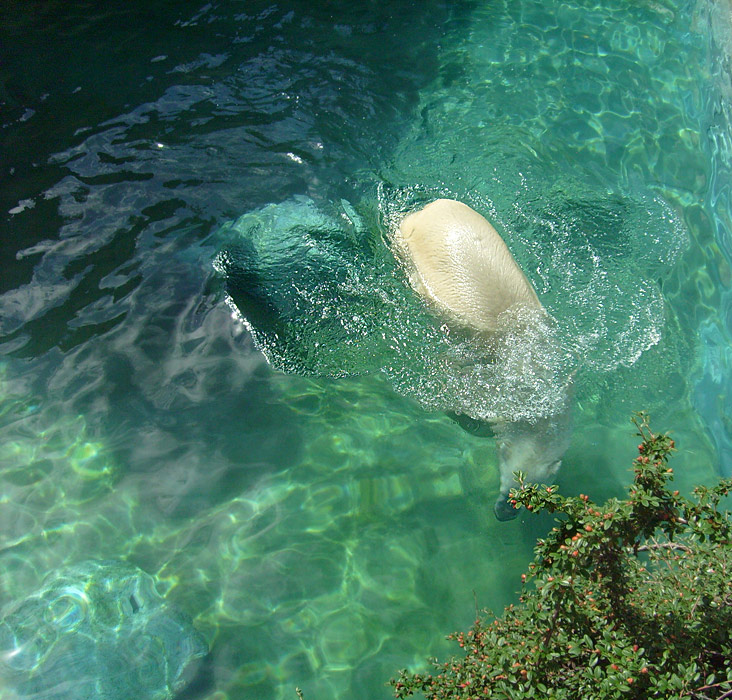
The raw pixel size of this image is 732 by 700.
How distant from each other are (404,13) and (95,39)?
12.4 feet

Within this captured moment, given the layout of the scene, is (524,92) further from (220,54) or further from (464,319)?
(464,319)

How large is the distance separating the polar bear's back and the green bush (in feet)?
6.99

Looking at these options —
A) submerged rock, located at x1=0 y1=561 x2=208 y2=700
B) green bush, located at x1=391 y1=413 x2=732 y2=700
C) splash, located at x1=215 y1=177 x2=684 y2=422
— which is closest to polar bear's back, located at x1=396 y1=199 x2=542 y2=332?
splash, located at x1=215 y1=177 x2=684 y2=422

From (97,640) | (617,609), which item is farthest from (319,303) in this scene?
(617,609)

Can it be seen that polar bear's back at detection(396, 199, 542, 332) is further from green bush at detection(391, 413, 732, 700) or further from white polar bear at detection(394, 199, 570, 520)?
green bush at detection(391, 413, 732, 700)

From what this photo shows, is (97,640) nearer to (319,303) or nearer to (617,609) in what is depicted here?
(319,303)

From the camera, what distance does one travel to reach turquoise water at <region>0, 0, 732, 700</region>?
450cm

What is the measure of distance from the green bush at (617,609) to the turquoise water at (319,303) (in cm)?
156

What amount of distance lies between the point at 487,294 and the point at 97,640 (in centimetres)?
354

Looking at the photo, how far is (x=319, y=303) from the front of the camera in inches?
219

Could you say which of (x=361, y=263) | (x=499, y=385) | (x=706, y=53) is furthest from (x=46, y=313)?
(x=706, y=53)

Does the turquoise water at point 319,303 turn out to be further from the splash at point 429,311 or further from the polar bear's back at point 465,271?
the polar bear's back at point 465,271

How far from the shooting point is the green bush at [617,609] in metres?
2.69

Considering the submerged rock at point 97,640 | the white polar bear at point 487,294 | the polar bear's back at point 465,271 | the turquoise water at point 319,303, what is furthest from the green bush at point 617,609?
the polar bear's back at point 465,271
